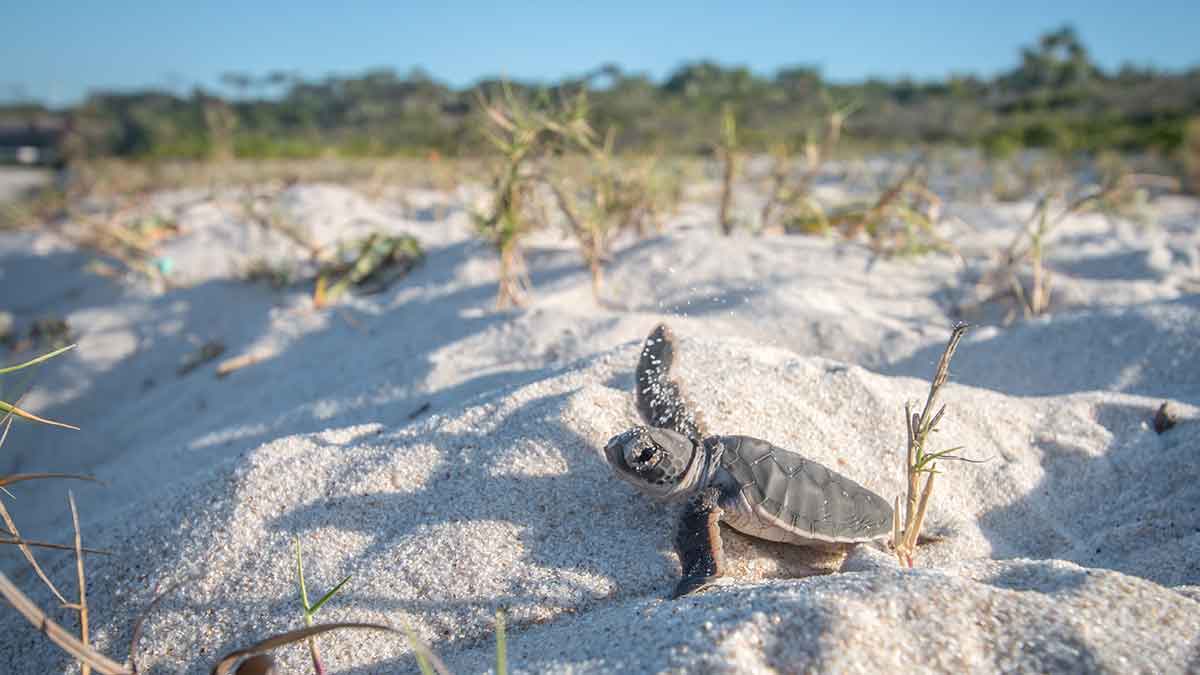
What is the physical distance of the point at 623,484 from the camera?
1436 millimetres

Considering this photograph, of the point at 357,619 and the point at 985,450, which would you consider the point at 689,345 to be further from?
the point at 357,619

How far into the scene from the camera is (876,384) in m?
1.77

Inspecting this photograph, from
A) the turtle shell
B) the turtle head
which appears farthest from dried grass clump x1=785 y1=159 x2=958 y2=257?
the turtle head

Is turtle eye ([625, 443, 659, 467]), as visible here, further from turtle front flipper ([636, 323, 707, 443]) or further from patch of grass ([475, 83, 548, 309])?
patch of grass ([475, 83, 548, 309])

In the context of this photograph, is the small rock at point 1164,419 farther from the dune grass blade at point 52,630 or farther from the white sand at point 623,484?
the dune grass blade at point 52,630

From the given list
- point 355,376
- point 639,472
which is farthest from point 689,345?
point 355,376

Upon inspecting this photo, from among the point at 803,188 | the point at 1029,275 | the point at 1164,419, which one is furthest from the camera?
the point at 803,188

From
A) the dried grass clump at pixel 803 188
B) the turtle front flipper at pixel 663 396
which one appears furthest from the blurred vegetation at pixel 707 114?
the turtle front flipper at pixel 663 396

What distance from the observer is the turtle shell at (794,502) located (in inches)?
48.0

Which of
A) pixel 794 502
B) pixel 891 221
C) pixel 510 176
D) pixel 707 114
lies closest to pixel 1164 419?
pixel 794 502

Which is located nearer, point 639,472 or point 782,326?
point 639,472

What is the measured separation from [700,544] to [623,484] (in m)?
0.28

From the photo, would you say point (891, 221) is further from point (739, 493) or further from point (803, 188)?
point (739, 493)

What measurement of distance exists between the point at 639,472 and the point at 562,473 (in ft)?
0.92
